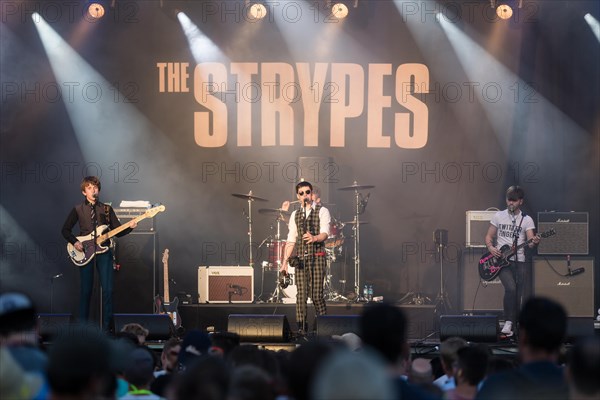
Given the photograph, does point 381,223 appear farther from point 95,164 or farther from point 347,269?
point 95,164

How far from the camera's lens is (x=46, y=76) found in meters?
16.8

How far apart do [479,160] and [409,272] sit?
233 centimetres

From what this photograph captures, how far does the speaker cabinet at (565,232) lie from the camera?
1530 centimetres

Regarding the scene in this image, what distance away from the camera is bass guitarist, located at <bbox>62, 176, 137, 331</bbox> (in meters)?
13.1

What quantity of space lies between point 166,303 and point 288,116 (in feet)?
Result: 13.1

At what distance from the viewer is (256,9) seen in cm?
1678

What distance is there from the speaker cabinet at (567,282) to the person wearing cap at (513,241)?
0.84 m

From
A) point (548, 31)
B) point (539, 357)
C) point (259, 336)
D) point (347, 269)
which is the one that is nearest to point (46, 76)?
point (347, 269)

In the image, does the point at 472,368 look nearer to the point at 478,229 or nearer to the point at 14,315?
the point at 14,315

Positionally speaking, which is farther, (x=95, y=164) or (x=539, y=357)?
(x=95, y=164)

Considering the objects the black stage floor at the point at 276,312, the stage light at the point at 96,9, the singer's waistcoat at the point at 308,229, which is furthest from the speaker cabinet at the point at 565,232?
the stage light at the point at 96,9

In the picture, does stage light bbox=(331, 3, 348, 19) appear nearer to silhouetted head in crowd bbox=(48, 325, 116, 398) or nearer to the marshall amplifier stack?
the marshall amplifier stack

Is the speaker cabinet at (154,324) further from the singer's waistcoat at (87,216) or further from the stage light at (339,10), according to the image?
the stage light at (339,10)

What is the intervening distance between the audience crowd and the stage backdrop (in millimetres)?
11046
